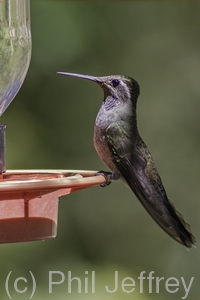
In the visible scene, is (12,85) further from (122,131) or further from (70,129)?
(70,129)

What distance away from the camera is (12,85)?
12.2 feet

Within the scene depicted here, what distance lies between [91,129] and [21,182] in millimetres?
4875

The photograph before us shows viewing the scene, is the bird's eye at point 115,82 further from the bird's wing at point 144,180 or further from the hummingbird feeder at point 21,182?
the hummingbird feeder at point 21,182

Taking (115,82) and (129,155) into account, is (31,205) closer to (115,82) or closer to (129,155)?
(129,155)

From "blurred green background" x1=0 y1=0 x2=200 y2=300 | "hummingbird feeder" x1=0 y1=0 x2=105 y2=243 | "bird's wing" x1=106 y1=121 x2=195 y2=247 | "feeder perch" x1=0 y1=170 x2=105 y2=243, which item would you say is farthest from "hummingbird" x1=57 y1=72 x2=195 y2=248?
"blurred green background" x1=0 y1=0 x2=200 y2=300

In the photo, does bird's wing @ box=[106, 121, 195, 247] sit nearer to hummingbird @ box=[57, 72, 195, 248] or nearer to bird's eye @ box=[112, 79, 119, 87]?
hummingbird @ box=[57, 72, 195, 248]

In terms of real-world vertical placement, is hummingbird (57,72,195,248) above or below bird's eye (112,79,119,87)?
below

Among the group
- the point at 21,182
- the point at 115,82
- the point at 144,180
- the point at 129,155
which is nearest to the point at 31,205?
the point at 21,182

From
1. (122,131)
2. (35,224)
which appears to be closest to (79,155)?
(122,131)

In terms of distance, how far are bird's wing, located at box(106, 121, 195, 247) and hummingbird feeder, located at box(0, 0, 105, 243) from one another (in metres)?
0.80

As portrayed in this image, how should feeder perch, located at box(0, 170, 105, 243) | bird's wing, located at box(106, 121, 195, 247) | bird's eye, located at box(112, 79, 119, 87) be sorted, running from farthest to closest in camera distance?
bird's eye, located at box(112, 79, 119, 87)
bird's wing, located at box(106, 121, 195, 247)
feeder perch, located at box(0, 170, 105, 243)

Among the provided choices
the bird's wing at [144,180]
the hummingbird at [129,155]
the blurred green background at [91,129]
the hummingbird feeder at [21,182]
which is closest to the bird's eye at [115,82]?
the hummingbird at [129,155]

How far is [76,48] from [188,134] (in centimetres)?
161

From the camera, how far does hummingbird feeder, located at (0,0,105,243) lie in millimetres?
2668
